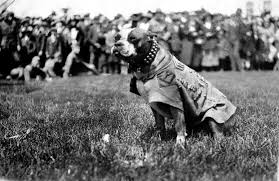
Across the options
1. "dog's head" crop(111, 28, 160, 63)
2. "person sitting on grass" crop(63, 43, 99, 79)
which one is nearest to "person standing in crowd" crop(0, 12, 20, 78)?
"dog's head" crop(111, 28, 160, 63)

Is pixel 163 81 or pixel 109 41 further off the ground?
pixel 163 81

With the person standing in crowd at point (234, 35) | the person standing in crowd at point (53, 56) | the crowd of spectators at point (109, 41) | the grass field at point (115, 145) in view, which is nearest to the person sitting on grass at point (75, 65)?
the crowd of spectators at point (109, 41)

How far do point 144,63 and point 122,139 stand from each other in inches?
23.6

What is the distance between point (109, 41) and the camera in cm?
743

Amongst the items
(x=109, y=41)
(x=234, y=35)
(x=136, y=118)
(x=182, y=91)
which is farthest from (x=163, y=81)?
(x=109, y=41)

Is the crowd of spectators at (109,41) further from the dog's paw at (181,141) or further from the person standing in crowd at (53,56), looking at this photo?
the dog's paw at (181,141)

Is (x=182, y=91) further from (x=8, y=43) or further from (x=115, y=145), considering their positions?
(x=8, y=43)

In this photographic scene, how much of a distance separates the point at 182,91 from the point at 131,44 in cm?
49

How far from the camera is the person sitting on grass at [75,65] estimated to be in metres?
6.51

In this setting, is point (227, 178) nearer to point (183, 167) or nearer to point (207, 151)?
point (183, 167)

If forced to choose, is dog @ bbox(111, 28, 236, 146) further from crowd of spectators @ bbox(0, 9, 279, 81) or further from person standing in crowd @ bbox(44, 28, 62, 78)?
person standing in crowd @ bbox(44, 28, 62, 78)

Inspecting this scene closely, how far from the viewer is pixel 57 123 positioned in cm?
329

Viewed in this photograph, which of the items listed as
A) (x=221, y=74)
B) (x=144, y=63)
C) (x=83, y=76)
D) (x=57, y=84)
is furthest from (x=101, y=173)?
(x=221, y=74)

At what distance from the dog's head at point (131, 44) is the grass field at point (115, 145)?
24.1 inches
